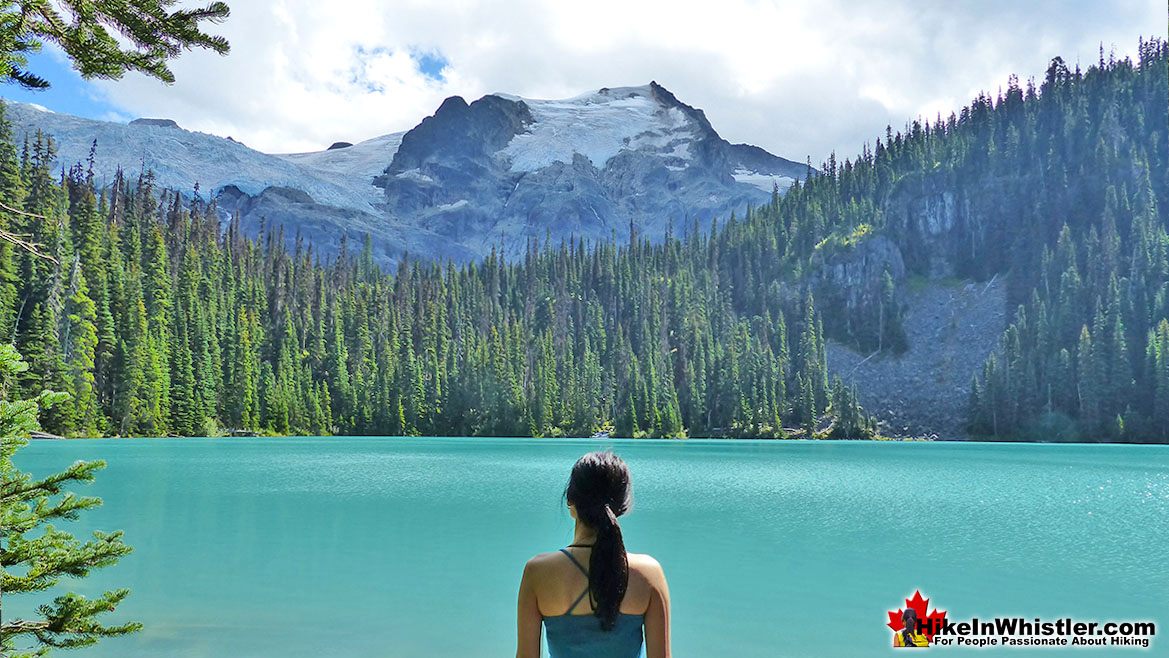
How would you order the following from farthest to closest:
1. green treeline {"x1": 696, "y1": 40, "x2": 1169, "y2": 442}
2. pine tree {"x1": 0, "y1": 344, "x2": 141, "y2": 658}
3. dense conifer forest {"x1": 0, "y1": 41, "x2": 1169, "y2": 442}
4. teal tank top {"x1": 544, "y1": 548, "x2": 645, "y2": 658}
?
1. green treeline {"x1": 696, "y1": 40, "x2": 1169, "y2": 442}
2. dense conifer forest {"x1": 0, "y1": 41, "x2": 1169, "y2": 442}
3. pine tree {"x1": 0, "y1": 344, "x2": 141, "y2": 658}
4. teal tank top {"x1": 544, "y1": 548, "x2": 645, "y2": 658}

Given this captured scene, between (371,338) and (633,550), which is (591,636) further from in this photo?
(371,338)

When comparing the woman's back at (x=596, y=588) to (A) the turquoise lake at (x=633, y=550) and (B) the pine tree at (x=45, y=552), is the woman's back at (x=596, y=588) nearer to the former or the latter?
(B) the pine tree at (x=45, y=552)

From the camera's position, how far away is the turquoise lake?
15.5 metres

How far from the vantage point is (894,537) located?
25.3 meters

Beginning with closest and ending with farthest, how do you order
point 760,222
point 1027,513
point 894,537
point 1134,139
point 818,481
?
point 894,537 < point 1027,513 < point 818,481 < point 1134,139 < point 760,222

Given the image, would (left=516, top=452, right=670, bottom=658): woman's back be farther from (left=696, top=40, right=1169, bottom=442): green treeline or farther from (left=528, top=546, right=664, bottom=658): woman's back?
(left=696, top=40, right=1169, bottom=442): green treeline

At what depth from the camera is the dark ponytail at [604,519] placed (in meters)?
3.80

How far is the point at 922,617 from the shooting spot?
1675 cm

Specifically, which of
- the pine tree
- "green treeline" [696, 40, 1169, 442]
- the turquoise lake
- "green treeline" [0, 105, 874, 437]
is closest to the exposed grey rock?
"green treeline" [696, 40, 1169, 442]

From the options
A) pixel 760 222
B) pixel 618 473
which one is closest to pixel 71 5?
pixel 618 473

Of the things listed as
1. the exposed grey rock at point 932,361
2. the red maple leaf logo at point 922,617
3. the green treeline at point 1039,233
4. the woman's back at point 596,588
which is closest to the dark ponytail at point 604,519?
the woman's back at point 596,588

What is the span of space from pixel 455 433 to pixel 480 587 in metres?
101

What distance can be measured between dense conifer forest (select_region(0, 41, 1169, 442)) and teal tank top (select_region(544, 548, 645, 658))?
75635 millimetres

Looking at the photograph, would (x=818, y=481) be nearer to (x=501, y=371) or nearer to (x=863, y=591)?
(x=863, y=591)
